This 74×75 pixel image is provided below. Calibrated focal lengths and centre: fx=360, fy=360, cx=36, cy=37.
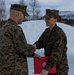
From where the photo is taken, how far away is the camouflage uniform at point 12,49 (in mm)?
4211

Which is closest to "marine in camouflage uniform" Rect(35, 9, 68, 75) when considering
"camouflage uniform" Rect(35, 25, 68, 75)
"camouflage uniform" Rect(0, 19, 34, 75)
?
"camouflage uniform" Rect(35, 25, 68, 75)

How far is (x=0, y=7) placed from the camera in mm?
47969

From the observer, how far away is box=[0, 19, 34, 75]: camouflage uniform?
421cm

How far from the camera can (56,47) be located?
4426 mm

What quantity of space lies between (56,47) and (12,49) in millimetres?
560

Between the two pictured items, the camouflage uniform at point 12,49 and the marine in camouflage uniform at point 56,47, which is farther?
the marine in camouflage uniform at point 56,47


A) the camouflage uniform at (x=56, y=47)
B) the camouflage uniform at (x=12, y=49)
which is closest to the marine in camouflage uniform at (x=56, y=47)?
the camouflage uniform at (x=56, y=47)

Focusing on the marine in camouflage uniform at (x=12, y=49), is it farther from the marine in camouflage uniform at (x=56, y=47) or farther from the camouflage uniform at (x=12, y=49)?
the marine in camouflage uniform at (x=56, y=47)

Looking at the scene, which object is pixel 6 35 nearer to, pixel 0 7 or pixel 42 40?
pixel 42 40

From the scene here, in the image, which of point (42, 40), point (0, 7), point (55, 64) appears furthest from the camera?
point (0, 7)

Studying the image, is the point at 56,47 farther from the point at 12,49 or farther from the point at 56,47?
the point at 12,49

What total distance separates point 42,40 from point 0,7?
43.6 metres

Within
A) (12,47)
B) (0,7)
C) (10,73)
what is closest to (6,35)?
(12,47)

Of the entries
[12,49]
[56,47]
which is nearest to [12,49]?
[12,49]
